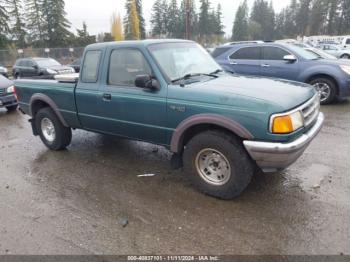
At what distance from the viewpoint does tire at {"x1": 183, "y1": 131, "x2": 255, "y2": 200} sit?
11.2 ft

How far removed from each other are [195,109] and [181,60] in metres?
1.01

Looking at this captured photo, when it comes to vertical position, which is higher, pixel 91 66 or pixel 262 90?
pixel 91 66

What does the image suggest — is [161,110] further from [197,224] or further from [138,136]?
[197,224]

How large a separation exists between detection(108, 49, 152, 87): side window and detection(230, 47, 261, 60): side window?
19.8 feet

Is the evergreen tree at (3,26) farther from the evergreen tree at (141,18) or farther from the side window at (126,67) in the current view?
the side window at (126,67)

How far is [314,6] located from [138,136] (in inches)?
3640

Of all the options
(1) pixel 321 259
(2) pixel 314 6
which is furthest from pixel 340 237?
(2) pixel 314 6

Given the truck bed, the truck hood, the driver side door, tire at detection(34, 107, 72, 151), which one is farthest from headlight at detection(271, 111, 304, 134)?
tire at detection(34, 107, 72, 151)

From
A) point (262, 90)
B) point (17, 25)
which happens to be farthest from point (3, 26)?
point (262, 90)

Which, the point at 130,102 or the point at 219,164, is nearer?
the point at 219,164

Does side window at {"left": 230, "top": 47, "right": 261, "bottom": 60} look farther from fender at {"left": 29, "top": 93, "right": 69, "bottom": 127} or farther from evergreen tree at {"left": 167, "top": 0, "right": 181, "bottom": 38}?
evergreen tree at {"left": 167, "top": 0, "right": 181, "bottom": 38}

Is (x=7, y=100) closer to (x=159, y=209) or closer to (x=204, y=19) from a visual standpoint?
(x=159, y=209)

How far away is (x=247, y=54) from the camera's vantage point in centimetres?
946

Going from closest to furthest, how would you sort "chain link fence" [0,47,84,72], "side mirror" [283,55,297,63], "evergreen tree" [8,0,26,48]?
1. "side mirror" [283,55,297,63]
2. "chain link fence" [0,47,84,72]
3. "evergreen tree" [8,0,26,48]
